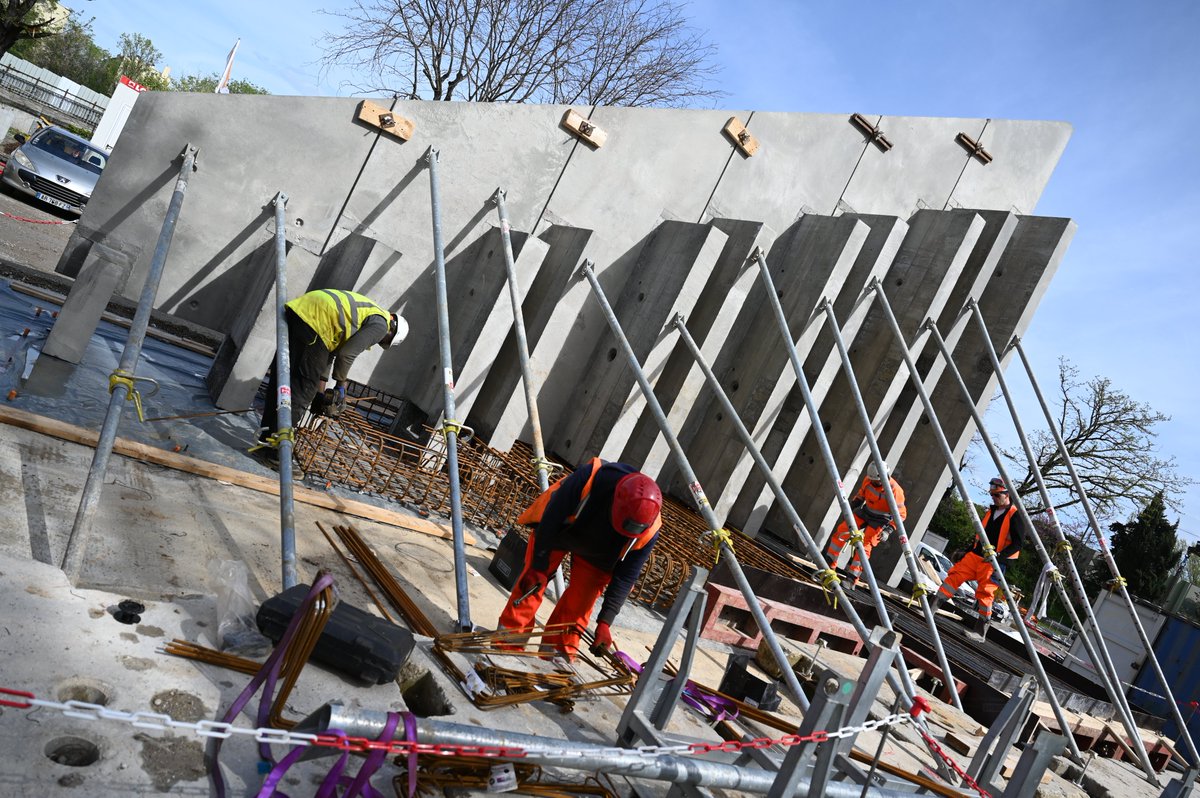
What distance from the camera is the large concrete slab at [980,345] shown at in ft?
40.9

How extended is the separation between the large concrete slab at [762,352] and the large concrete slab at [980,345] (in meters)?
2.79

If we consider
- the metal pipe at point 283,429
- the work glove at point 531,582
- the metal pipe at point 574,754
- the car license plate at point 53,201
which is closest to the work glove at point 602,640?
the work glove at point 531,582

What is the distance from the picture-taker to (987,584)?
12148 millimetres

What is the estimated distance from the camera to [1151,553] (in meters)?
30.6

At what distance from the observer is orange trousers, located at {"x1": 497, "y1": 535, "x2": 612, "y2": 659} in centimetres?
575

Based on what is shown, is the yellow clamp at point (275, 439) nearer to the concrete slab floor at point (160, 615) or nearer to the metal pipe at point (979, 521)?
the concrete slab floor at point (160, 615)

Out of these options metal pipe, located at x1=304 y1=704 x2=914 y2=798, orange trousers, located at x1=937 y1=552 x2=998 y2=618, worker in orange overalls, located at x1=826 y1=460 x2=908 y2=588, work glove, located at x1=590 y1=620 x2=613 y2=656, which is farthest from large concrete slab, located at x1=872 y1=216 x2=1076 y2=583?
metal pipe, located at x1=304 y1=704 x2=914 y2=798

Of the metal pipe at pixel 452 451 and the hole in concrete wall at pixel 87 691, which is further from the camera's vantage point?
the metal pipe at pixel 452 451

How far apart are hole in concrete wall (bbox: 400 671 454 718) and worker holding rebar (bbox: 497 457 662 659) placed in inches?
48.8

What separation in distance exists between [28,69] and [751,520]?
56629mm

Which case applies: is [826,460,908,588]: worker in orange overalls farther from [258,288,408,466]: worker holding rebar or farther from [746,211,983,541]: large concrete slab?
[258,288,408,466]: worker holding rebar

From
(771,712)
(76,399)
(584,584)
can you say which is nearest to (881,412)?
(771,712)

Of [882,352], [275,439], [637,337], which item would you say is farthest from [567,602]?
[882,352]

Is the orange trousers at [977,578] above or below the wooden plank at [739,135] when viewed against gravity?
below
